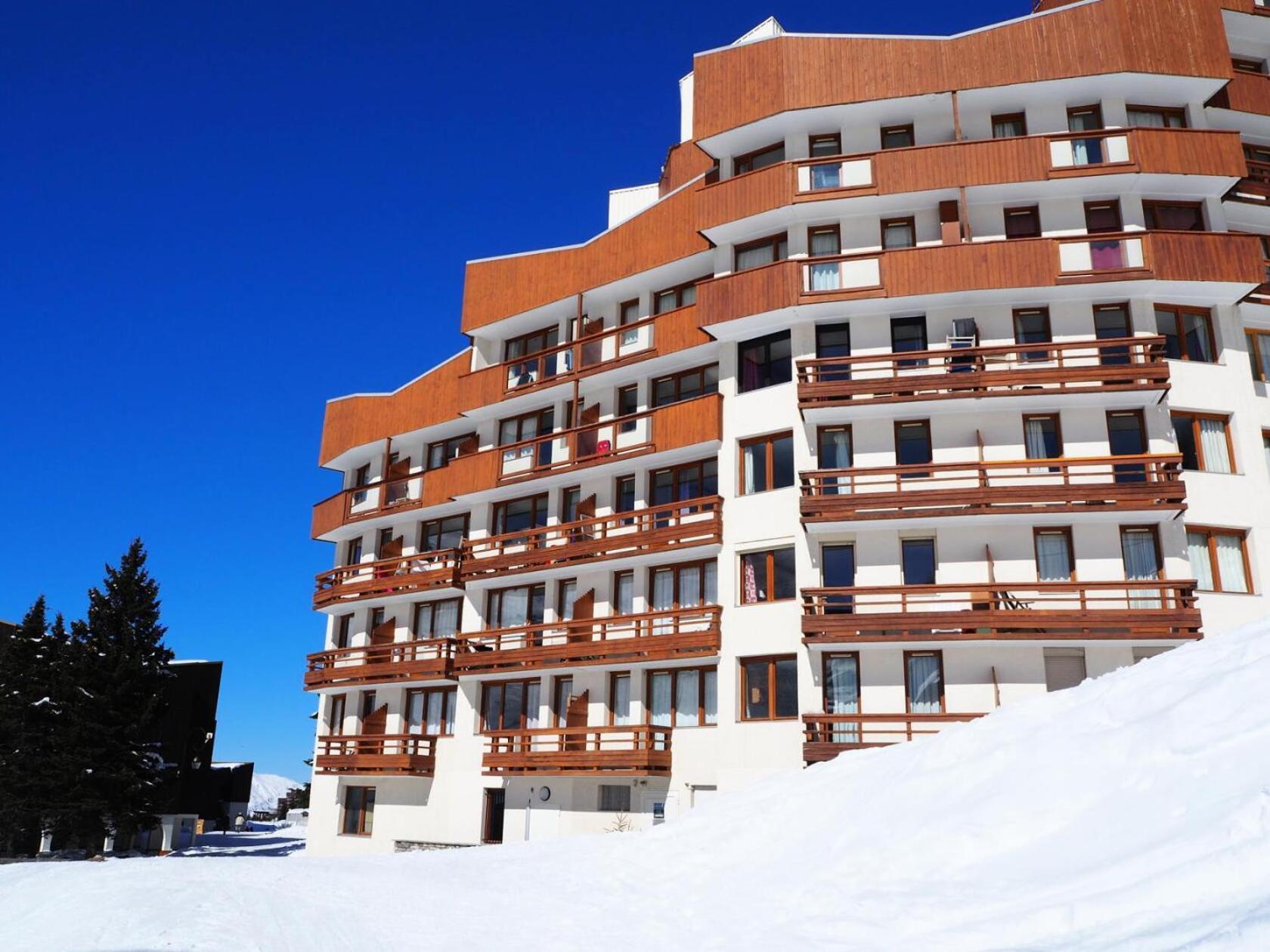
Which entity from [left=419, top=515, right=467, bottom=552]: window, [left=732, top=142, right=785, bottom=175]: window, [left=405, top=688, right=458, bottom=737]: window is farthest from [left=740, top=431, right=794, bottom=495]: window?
[left=405, top=688, right=458, bottom=737]: window

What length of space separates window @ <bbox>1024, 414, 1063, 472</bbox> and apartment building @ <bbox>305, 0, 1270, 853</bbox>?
8cm

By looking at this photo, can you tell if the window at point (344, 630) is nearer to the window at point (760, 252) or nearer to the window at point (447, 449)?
the window at point (447, 449)

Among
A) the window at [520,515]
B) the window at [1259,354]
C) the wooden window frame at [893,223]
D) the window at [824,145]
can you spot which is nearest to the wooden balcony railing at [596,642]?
the window at [520,515]

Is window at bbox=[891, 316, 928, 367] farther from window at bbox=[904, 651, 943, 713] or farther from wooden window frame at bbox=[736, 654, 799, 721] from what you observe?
wooden window frame at bbox=[736, 654, 799, 721]

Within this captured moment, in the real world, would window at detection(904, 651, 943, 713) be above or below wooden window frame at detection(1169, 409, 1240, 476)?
below

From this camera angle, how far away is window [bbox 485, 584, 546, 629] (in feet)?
122

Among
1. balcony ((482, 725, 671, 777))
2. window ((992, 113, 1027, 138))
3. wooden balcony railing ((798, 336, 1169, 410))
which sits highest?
window ((992, 113, 1027, 138))

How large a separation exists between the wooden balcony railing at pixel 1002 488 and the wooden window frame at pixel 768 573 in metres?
1.82

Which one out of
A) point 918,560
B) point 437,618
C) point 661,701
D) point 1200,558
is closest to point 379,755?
point 437,618

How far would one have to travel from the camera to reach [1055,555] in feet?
92.5

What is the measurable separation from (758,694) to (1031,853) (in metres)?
16.0

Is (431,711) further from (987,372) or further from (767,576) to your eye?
(987,372)

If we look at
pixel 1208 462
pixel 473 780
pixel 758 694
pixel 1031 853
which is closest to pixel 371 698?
pixel 473 780

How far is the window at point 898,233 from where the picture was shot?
104 feet
